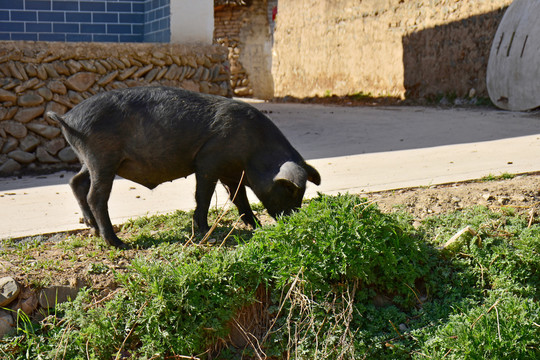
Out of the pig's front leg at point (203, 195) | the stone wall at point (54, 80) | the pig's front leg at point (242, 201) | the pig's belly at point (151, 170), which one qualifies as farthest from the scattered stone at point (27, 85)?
the pig's front leg at point (203, 195)

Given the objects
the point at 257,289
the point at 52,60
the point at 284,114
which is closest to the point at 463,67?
the point at 284,114

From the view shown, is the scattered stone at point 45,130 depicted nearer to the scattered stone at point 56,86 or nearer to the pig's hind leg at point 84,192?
the scattered stone at point 56,86

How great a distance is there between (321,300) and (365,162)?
330 cm

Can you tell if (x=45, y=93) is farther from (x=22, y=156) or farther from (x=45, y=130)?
(x=22, y=156)

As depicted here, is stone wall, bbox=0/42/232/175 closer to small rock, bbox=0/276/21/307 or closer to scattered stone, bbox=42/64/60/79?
scattered stone, bbox=42/64/60/79

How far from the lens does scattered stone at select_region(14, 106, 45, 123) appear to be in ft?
24.7

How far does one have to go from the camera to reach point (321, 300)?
3.56 meters

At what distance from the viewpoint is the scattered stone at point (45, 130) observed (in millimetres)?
7628

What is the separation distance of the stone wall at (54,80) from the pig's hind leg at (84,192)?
3291mm

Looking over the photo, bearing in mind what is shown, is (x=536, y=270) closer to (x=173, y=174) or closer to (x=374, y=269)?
(x=374, y=269)

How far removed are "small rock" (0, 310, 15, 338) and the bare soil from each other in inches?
5.1

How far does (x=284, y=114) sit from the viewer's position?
1155cm

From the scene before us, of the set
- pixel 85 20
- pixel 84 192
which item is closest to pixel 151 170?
pixel 84 192

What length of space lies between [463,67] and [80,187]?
9.65 metres
